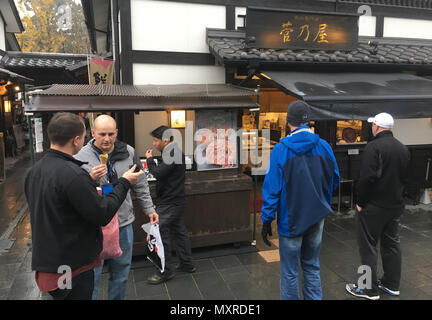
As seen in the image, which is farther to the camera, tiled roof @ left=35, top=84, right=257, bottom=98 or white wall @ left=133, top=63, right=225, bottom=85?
white wall @ left=133, top=63, right=225, bottom=85

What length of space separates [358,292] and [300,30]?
18.0 feet

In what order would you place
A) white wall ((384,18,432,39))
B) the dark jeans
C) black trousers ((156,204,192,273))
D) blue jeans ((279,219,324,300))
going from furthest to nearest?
1. white wall ((384,18,432,39))
2. black trousers ((156,204,192,273))
3. blue jeans ((279,219,324,300))
4. the dark jeans

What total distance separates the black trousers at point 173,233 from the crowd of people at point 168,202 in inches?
0.6

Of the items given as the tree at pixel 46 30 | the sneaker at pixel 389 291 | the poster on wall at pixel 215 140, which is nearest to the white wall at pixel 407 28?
the poster on wall at pixel 215 140

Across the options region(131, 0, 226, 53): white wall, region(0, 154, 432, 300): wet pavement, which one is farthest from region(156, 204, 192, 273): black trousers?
region(131, 0, 226, 53): white wall

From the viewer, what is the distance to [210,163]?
19.8 ft

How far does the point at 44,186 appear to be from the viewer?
2.44 metres

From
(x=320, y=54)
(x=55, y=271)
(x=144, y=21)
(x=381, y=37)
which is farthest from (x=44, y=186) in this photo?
(x=381, y=37)

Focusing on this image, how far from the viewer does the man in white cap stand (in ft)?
14.1

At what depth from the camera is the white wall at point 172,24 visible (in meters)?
6.91

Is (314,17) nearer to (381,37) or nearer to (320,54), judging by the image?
(320,54)

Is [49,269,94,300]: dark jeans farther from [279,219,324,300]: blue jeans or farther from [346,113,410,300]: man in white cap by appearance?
[346,113,410,300]: man in white cap

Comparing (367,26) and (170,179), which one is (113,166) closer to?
(170,179)

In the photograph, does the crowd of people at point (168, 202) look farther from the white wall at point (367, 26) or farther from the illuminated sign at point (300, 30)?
the white wall at point (367, 26)
